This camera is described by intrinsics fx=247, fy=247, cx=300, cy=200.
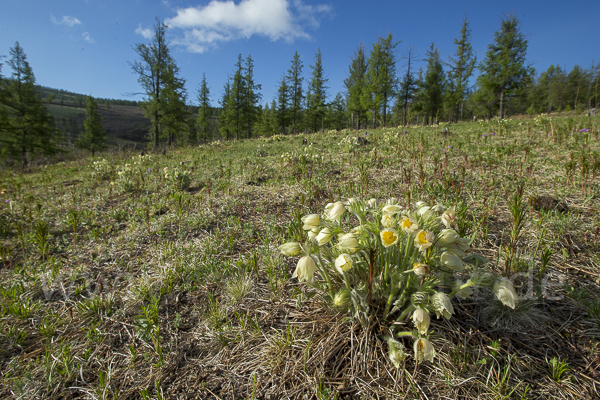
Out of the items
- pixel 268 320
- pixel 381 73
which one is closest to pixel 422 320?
pixel 268 320

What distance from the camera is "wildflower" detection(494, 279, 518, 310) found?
44.4 inches

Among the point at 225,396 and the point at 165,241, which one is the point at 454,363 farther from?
Result: the point at 165,241

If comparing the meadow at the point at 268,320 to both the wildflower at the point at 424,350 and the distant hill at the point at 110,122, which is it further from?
the distant hill at the point at 110,122

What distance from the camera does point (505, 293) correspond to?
114 cm

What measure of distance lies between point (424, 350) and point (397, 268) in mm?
384

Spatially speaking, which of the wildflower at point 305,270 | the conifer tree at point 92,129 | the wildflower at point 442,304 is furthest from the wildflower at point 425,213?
the conifer tree at point 92,129

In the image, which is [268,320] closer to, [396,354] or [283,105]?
[396,354]

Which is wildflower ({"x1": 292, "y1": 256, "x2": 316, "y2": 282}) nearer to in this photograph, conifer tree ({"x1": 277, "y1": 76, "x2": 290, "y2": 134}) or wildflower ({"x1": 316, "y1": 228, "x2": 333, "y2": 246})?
wildflower ({"x1": 316, "y1": 228, "x2": 333, "y2": 246})

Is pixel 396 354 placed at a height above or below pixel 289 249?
below

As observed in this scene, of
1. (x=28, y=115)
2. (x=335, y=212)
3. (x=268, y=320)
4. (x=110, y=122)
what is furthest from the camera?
(x=110, y=122)

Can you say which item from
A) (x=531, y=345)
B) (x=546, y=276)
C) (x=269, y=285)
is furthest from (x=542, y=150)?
(x=269, y=285)

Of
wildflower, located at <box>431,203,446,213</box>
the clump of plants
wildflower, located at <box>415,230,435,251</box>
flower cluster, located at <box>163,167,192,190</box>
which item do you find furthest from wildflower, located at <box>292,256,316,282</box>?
flower cluster, located at <box>163,167,192,190</box>

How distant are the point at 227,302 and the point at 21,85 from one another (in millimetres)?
32401

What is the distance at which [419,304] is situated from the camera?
1.24 metres
